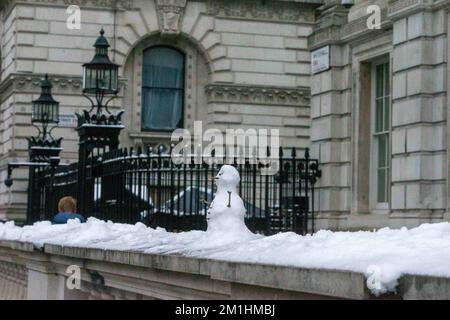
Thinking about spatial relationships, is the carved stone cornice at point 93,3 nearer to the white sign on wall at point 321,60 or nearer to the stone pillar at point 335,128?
the white sign on wall at point 321,60

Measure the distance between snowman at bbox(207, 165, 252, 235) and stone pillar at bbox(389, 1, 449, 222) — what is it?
19.9 ft

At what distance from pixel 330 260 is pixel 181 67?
33.6 m

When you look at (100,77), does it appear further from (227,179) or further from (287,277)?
(287,277)

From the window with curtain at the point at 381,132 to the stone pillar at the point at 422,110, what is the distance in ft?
3.82

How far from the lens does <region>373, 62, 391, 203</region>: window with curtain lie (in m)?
15.5

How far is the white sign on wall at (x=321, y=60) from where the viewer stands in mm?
16625

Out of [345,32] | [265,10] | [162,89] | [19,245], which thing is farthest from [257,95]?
[19,245]

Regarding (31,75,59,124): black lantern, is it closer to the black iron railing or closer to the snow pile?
the black iron railing

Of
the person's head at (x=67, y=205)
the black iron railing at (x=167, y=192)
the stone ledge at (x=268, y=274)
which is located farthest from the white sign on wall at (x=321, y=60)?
the stone ledge at (x=268, y=274)

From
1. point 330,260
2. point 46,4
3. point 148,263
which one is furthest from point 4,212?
point 330,260

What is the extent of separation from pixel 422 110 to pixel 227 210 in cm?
668

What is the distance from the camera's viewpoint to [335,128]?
16469mm

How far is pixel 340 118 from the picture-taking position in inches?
647
